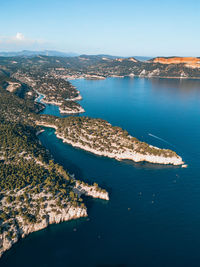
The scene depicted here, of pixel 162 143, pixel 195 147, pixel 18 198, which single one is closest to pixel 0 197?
pixel 18 198

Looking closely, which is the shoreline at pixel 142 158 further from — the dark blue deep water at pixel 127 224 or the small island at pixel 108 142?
the dark blue deep water at pixel 127 224

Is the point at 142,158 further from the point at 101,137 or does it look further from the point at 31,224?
the point at 31,224

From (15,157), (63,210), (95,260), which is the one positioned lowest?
(95,260)

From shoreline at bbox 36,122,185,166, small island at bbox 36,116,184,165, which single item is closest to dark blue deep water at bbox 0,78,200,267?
shoreline at bbox 36,122,185,166

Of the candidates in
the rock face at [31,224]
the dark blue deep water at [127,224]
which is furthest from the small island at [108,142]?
the rock face at [31,224]

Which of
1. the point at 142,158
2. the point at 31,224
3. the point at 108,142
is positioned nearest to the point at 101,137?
the point at 108,142

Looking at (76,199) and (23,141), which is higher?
(23,141)

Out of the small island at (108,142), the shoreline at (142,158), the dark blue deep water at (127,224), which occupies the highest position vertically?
the small island at (108,142)

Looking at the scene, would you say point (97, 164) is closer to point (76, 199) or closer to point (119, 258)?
point (76, 199)
